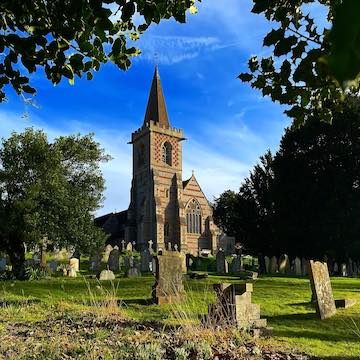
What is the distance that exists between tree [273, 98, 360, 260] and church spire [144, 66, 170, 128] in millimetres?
30038

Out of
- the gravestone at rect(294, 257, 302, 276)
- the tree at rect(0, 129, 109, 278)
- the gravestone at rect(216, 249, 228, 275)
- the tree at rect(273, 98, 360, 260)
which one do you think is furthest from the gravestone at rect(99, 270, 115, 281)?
the tree at rect(273, 98, 360, 260)

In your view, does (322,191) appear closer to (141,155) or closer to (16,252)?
(16,252)

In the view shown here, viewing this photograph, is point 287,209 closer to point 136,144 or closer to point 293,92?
point 293,92

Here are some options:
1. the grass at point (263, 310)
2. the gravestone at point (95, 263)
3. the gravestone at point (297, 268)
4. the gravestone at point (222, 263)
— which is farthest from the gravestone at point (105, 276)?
the gravestone at point (297, 268)

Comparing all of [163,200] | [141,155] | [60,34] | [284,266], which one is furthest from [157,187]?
[60,34]

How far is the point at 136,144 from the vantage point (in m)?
59.7

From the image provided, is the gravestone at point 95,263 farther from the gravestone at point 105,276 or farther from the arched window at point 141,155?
the arched window at point 141,155

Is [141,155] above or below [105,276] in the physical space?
above

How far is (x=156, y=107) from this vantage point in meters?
61.6

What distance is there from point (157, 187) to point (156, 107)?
42.8 feet

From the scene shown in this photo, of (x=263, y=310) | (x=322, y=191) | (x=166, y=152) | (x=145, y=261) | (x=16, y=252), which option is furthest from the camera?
(x=166, y=152)

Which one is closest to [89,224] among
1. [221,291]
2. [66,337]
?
[221,291]

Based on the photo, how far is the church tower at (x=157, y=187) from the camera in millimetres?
53281

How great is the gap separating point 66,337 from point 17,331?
1210mm
